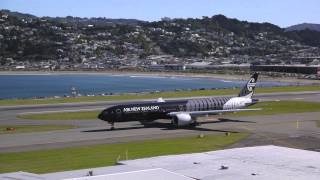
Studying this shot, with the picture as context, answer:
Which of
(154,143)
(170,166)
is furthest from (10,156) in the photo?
(170,166)

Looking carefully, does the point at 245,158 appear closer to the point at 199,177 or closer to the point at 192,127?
the point at 199,177

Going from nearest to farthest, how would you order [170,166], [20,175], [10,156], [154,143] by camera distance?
[20,175], [170,166], [10,156], [154,143]

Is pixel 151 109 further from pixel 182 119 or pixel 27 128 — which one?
pixel 27 128

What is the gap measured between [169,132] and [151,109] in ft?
18.3

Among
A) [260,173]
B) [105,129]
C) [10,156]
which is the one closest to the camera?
[260,173]

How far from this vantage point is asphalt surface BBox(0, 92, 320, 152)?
55.5m

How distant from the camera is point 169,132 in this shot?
64.0 meters

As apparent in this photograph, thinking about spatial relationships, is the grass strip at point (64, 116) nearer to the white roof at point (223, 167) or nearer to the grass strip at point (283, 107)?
the grass strip at point (283, 107)

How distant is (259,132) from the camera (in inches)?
2482

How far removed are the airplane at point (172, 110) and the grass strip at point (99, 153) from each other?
9.55 m

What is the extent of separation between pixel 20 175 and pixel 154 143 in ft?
85.4

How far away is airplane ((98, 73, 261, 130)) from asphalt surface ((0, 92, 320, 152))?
1.23 meters

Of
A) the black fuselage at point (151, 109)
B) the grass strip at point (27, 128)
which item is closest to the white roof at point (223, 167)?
the black fuselage at point (151, 109)

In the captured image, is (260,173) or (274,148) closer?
(260,173)
